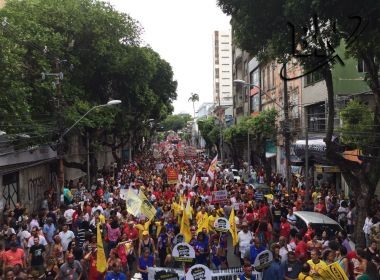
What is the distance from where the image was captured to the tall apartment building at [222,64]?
135 m

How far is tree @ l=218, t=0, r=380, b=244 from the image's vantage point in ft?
39.0

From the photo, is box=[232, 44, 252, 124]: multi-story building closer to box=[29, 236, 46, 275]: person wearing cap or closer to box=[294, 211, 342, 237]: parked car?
box=[294, 211, 342, 237]: parked car

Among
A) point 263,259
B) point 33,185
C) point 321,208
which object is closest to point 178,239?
point 263,259

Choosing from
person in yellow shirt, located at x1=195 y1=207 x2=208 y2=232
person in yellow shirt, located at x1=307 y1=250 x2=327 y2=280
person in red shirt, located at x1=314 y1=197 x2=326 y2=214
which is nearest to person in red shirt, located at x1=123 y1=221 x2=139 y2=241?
person in yellow shirt, located at x1=195 y1=207 x2=208 y2=232

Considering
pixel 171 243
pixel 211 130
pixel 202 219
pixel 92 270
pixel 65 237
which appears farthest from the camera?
pixel 211 130

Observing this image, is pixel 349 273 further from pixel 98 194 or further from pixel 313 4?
pixel 98 194

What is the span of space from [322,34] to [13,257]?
9.51 m

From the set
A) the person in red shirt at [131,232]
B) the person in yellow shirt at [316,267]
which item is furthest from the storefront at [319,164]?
the person in yellow shirt at [316,267]

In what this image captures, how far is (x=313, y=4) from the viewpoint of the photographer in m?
11.6

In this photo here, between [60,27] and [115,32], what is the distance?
3.69 meters

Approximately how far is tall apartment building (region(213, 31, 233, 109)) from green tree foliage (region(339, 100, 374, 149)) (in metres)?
116

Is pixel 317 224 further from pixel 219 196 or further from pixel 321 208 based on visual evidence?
pixel 219 196

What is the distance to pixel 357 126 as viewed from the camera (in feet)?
59.6
